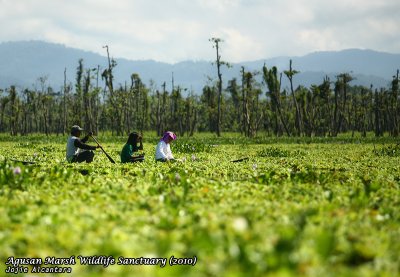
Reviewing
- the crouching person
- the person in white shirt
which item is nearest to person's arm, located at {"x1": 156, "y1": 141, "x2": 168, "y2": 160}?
the person in white shirt

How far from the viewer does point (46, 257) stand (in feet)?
12.4

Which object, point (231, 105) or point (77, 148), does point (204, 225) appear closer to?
point (77, 148)

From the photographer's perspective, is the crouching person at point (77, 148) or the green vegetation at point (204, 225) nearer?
the green vegetation at point (204, 225)

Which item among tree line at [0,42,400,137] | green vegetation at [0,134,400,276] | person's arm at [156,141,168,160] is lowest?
green vegetation at [0,134,400,276]

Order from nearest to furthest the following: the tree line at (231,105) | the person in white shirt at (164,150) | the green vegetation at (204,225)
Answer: the green vegetation at (204,225)
the person in white shirt at (164,150)
the tree line at (231,105)

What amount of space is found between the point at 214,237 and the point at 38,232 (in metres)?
1.89

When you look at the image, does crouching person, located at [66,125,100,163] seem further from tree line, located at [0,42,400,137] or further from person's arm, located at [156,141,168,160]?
tree line, located at [0,42,400,137]

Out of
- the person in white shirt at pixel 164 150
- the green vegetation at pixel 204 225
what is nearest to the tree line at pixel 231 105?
the person in white shirt at pixel 164 150

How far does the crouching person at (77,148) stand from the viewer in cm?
1270

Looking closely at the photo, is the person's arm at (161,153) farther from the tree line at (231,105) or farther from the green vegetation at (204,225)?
the tree line at (231,105)

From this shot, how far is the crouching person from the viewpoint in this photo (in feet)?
41.7

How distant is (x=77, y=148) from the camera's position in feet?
43.8

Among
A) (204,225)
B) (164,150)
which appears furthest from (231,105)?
(204,225)

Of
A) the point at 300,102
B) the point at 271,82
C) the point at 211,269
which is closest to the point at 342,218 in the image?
the point at 211,269
